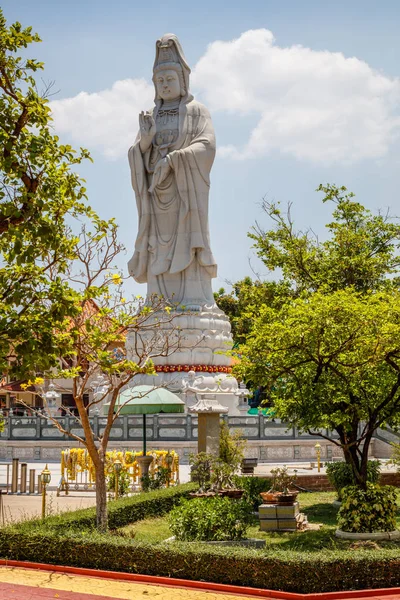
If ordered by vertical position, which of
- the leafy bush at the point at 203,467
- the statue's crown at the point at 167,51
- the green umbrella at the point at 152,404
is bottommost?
the leafy bush at the point at 203,467

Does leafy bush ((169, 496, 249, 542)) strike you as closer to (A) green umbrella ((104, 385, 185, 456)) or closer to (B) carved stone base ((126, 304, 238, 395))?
(A) green umbrella ((104, 385, 185, 456))

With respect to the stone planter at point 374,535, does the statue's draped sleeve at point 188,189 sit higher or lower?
higher

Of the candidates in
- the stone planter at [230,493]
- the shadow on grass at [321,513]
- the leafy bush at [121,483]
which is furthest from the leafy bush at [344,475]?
the leafy bush at [121,483]

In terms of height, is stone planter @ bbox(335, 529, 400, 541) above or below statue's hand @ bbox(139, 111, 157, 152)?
below

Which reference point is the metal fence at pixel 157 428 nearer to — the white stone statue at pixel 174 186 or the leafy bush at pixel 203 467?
the white stone statue at pixel 174 186

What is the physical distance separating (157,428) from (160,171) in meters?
11.5

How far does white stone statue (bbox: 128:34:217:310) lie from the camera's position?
31.9 metres

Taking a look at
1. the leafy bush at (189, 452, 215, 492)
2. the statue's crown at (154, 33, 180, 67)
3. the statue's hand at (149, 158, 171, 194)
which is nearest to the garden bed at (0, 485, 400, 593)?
the leafy bush at (189, 452, 215, 492)

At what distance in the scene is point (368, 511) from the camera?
475 inches

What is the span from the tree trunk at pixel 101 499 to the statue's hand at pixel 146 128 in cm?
2290

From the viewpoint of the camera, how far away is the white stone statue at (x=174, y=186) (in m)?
31.9

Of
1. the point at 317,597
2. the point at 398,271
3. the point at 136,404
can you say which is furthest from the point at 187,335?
the point at 317,597

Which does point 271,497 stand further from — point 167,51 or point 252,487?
point 167,51

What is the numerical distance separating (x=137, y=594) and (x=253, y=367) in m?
4.96
